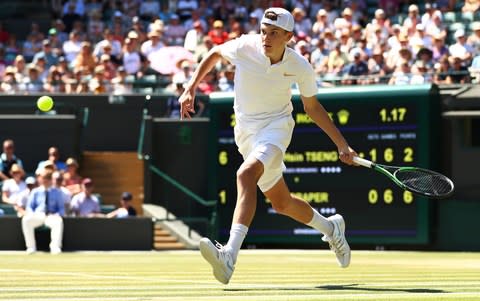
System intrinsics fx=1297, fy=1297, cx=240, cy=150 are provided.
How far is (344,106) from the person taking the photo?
19.4 m

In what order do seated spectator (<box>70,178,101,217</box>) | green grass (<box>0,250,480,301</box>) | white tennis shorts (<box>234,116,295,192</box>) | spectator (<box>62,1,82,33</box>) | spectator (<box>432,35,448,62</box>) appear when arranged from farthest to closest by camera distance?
spectator (<box>62,1,82,33</box>) < spectator (<box>432,35,448,62</box>) < seated spectator (<box>70,178,101,217</box>) < white tennis shorts (<box>234,116,295,192</box>) < green grass (<box>0,250,480,301</box>)

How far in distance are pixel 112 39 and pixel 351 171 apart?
25.3 ft

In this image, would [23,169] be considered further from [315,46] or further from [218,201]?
[315,46]

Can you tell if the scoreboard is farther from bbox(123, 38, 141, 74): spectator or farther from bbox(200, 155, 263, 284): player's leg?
bbox(200, 155, 263, 284): player's leg

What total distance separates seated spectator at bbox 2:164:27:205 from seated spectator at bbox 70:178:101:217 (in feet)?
2.87

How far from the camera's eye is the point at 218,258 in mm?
8852

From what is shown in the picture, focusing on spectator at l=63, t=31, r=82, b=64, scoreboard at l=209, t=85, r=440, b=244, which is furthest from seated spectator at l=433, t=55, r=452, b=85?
spectator at l=63, t=31, r=82, b=64

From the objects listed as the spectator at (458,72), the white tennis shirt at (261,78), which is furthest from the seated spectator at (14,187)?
the white tennis shirt at (261,78)

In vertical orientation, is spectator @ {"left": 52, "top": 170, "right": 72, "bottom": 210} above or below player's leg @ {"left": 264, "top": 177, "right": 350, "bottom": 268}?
below

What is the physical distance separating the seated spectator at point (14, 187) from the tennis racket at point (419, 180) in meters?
11.5

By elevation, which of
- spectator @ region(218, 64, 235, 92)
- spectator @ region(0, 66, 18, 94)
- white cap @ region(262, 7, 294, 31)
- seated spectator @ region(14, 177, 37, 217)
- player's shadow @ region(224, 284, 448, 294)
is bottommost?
seated spectator @ region(14, 177, 37, 217)

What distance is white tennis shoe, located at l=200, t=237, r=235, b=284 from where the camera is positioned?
883 centimetres

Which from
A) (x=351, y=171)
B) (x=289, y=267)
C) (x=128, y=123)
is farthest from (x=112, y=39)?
(x=289, y=267)

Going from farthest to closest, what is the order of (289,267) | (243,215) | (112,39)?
(112,39) < (289,267) < (243,215)
